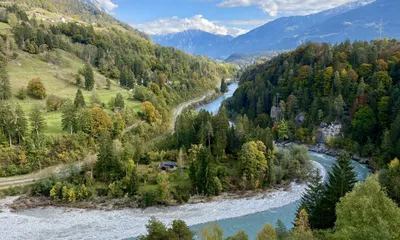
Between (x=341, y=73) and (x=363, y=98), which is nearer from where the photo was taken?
(x=363, y=98)

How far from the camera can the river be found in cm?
3694

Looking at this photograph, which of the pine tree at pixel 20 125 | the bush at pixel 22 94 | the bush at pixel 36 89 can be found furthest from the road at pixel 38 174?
the bush at pixel 36 89

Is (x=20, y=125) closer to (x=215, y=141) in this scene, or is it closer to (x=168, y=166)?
(x=168, y=166)

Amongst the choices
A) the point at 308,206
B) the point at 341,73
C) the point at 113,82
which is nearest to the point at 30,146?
the point at 308,206

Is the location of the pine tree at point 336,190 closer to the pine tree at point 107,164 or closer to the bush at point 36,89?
the pine tree at point 107,164

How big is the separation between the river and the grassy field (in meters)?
25.6

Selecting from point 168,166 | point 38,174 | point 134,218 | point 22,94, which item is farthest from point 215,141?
point 22,94

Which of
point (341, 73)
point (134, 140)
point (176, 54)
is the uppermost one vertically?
point (176, 54)

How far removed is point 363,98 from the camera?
66.9m

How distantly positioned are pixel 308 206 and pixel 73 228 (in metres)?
27.3

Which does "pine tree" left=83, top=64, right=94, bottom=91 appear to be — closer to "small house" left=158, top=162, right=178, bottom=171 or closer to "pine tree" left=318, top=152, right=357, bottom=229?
"small house" left=158, top=162, right=178, bottom=171

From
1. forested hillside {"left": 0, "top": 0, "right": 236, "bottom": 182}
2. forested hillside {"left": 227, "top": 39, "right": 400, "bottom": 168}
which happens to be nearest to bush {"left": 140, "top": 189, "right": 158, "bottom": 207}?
forested hillside {"left": 0, "top": 0, "right": 236, "bottom": 182}

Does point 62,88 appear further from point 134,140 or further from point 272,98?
point 272,98

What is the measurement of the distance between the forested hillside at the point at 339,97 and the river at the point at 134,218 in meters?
24.7
